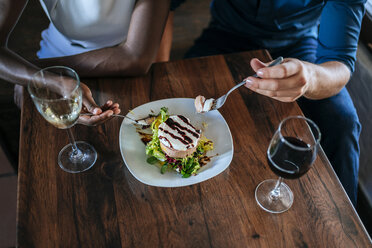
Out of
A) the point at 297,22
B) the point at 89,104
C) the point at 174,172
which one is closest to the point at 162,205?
the point at 174,172

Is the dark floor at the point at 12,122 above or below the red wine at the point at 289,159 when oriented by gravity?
below

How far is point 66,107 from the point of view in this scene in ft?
3.03

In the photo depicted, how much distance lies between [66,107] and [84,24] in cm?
68

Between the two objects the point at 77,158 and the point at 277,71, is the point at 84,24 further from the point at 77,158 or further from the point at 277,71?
the point at 277,71

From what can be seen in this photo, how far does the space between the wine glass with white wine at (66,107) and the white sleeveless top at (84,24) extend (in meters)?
0.49

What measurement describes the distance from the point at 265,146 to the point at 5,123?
1.71m

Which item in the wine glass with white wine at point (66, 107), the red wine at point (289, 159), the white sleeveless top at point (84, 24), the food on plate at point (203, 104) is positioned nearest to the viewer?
the red wine at point (289, 159)

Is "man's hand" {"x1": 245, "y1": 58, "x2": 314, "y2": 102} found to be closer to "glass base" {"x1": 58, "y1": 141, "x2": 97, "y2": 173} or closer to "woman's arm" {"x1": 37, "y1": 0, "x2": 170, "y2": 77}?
"woman's arm" {"x1": 37, "y1": 0, "x2": 170, "y2": 77}

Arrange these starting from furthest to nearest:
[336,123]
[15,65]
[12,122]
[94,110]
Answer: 1. [12,122]
2. [336,123]
3. [15,65]
4. [94,110]

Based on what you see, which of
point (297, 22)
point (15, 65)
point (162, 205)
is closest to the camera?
point (162, 205)

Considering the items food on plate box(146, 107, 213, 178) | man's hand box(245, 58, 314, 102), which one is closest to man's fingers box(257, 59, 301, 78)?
man's hand box(245, 58, 314, 102)

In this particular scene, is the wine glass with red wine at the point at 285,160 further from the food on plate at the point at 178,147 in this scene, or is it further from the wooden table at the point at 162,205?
the food on plate at the point at 178,147

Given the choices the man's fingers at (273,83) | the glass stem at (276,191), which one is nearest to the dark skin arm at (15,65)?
the man's fingers at (273,83)

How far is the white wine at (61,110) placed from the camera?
2.93ft
